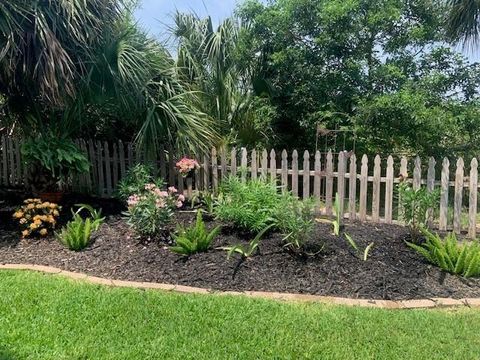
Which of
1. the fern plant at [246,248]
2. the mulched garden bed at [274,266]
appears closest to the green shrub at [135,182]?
the mulched garden bed at [274,266]

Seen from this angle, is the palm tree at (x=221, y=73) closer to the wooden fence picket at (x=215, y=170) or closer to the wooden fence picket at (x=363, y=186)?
the wooden fence picket at (x=215, y=170)

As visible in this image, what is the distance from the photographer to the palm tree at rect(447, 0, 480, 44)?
622cm

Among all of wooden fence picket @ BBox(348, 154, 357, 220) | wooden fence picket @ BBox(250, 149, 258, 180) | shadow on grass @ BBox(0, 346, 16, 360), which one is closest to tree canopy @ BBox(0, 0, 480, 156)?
wooden fence picket @ BBox(250, 149, 258, 180)

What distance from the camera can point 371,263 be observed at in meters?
3.95

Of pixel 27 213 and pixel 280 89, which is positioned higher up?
pixel 280 89

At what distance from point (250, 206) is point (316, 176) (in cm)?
169

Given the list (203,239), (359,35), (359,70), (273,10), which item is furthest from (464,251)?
(273,10)

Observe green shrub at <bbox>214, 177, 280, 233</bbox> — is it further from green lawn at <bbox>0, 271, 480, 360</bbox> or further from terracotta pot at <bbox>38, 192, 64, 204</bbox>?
terracotta pot at <bbox>38, 192, 64, 204</bbox>

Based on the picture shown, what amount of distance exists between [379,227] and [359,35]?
3573mm

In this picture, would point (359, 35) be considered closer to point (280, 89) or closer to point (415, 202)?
point (280, 89)

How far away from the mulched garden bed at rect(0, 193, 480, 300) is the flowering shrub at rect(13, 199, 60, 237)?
0.52 ft

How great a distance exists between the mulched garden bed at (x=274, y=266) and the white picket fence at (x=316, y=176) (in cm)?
99

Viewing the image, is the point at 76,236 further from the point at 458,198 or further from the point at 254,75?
the point at 254,75

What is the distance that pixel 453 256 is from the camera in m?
3.83
